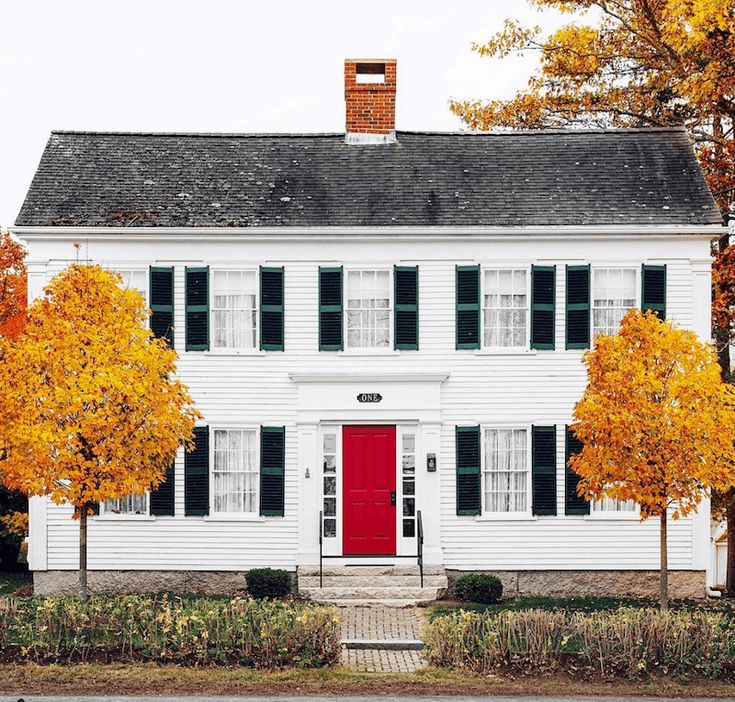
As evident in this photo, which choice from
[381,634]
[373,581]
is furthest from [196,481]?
[381,634]

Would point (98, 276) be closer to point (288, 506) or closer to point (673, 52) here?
→ point (288, 506)

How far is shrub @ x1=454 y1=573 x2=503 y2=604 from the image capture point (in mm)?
19969

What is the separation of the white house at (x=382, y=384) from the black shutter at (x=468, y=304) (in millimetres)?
36

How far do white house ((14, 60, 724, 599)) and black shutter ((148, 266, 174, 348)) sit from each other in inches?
1.6

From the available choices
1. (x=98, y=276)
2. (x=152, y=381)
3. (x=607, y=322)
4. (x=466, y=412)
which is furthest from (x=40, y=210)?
(x=607, y=322)

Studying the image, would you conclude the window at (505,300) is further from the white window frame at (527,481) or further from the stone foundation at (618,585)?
the stone foundation at (618,585)

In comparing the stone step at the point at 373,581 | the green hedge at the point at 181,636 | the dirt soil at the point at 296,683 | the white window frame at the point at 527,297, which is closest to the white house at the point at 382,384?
the white window frame at the point at 527,297

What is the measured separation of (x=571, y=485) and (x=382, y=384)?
12.7 ft

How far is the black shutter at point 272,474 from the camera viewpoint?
68.2 feet

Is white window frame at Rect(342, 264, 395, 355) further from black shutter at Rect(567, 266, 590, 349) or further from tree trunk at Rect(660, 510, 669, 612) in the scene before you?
tree trunk at Rect(660, 510, 669, 612)

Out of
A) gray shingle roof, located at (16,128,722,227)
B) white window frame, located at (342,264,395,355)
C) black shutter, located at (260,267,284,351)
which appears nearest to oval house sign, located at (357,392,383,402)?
white window frame, located at (342,264,395,355)

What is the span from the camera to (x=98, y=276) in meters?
18.0

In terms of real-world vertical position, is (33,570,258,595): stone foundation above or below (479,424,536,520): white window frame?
below

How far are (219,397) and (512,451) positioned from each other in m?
5.40
